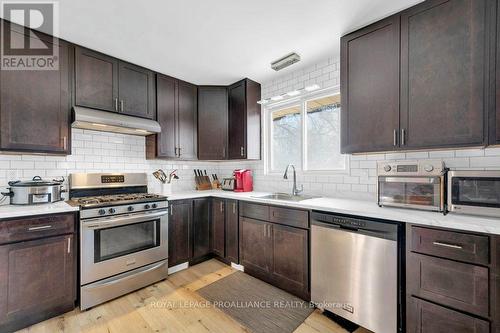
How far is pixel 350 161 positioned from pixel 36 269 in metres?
3.09

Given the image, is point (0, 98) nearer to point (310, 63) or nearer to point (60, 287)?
point (60, 287)

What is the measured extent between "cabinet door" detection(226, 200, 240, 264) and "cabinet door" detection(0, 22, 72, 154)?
1.85m

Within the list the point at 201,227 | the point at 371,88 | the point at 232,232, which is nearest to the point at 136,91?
the point at 201,227

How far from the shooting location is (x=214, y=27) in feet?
6.63

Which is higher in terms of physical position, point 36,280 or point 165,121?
point 165,121

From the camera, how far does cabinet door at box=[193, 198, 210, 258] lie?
2967mm

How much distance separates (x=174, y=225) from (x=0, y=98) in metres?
1.98

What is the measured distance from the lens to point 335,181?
8.49 ft

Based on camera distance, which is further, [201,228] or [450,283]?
[201,228]

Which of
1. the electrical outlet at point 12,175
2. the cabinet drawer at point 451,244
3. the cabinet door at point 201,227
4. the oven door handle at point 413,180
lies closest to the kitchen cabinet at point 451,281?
the cabinet drawer at point 451,244

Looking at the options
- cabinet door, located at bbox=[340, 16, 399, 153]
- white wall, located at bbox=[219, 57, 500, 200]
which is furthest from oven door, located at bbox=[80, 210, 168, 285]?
cabinet door, located at bbox=[340, 16, 399, 153]

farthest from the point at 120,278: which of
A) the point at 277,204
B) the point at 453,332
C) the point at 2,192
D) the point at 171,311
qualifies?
the point at 453,332

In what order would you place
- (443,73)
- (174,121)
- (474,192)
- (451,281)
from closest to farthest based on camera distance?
(451,281), (474,192), (443,73), (174,121)

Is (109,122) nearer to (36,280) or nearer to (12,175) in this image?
(12,175)
